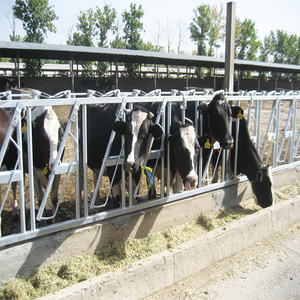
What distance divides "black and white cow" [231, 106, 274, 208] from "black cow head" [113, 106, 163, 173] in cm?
174

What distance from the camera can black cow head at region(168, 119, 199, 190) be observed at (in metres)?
3.62

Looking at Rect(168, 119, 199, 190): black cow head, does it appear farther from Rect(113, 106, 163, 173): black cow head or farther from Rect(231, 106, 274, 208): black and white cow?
Rect(231, 106, 274, 208): black and white cow

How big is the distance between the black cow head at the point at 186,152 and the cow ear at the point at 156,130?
1.03ft

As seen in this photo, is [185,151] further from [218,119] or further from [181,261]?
[181,261]

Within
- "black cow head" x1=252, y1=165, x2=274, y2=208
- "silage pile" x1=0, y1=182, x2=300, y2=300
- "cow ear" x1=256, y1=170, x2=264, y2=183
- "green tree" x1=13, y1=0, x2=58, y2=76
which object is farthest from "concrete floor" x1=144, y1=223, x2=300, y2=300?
"green tree" x1=13, y1=0, x2=58, y2=76

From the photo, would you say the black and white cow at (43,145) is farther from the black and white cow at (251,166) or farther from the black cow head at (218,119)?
the black and white cow at (251,166)

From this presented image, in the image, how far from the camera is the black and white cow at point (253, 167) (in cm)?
495

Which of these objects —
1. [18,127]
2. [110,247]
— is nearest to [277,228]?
[110,247]

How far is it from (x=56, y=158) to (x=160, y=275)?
1.61 m

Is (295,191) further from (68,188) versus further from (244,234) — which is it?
(68,188)

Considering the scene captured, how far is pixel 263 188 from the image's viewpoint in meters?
4.96

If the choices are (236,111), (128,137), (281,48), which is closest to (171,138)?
(128,137)

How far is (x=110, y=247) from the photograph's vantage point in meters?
3.71

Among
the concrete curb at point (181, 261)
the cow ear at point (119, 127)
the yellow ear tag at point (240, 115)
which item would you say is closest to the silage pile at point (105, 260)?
the concrete curb at point (181, 261)
